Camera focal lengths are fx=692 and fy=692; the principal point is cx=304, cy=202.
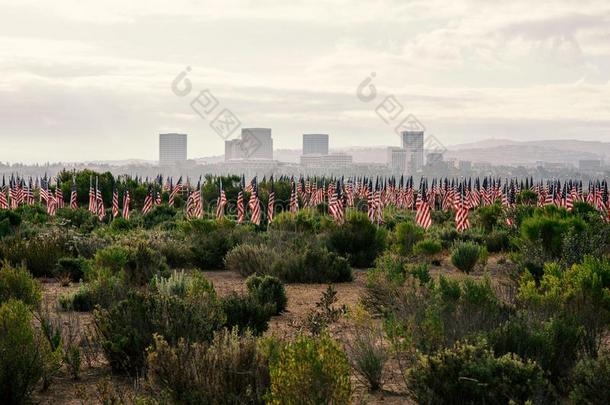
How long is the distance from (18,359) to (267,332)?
13.3 ft

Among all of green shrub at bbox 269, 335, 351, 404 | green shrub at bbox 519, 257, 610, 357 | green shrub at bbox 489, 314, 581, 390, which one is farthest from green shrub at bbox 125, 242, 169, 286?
green shrub at bbox 269, 335, 351, 404

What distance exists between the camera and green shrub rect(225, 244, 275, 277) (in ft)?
55.4

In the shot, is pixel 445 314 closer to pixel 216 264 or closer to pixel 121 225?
pixel 216 264

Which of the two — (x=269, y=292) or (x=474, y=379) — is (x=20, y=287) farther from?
(x=474, y=379)

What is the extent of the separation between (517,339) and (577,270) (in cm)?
401

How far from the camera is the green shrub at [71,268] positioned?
1569 cm

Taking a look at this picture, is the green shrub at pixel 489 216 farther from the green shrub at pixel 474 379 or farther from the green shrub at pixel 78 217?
the green shrub at pixel 474 379

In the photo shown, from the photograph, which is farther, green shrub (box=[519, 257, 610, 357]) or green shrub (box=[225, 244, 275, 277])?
green shrub (box=[225, 244, 275, 277])

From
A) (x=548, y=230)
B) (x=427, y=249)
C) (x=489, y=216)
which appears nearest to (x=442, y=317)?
(x=548, y=230)

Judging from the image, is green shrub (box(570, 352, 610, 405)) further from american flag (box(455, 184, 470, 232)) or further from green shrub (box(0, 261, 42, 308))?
american flag (box(455, 184, 470, 232))

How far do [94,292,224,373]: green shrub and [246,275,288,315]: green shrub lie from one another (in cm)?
338

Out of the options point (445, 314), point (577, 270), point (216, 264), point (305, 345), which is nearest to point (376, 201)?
point (216, 264)

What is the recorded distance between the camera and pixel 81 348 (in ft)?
28.1

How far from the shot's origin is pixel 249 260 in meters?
17.2
